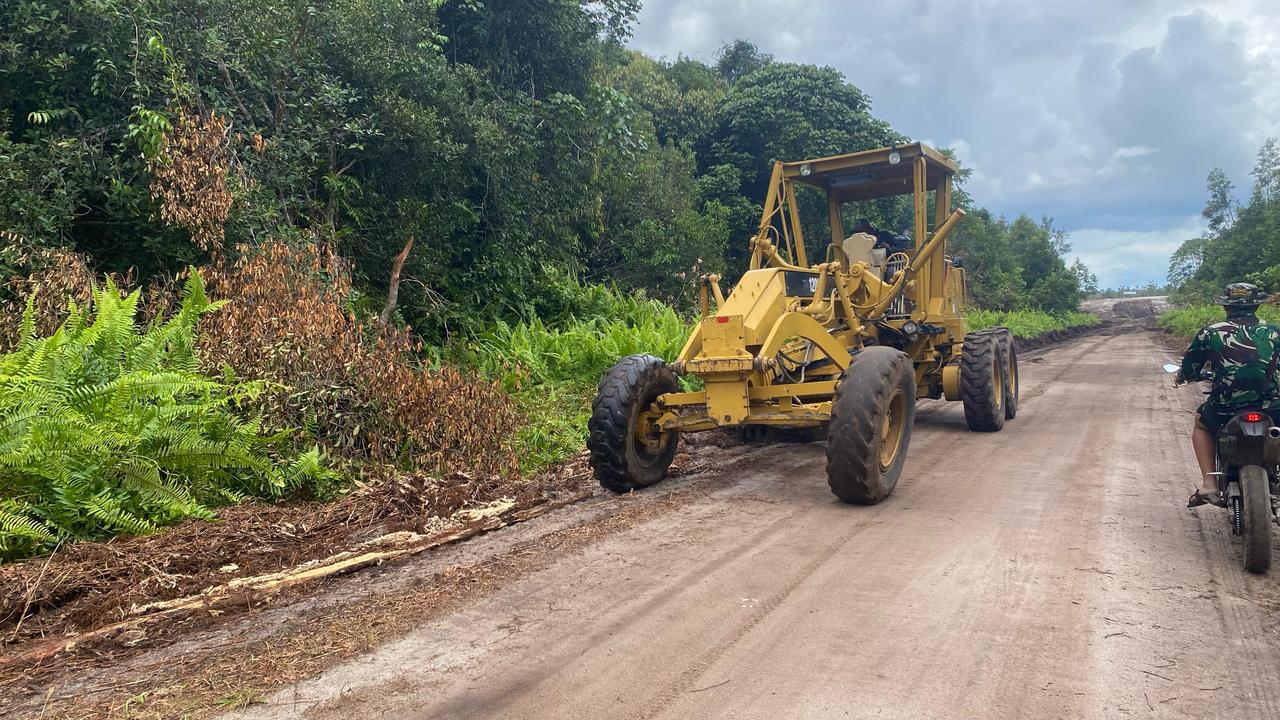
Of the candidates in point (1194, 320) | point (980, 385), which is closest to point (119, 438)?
point (980, 385)

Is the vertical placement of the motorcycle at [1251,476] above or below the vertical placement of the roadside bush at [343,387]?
below

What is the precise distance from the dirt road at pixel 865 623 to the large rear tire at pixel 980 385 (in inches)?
108

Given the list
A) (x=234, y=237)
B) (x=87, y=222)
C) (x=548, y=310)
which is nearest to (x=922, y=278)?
(x=548, y=310)

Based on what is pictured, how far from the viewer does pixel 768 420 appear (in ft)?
21.1

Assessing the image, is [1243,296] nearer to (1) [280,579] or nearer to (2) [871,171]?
(2) [871,171]

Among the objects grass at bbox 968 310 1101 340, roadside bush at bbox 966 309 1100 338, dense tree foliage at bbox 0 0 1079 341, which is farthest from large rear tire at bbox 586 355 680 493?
roadside bush at bbox 966 309 1100 338

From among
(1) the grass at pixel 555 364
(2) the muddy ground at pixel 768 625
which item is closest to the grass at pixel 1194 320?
(1) the grass at pixel 555 364

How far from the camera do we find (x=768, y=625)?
12.6 feet

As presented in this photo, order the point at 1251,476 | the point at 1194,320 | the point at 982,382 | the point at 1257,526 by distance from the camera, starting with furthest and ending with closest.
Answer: the point at 1194,320 < the point at 982,382 < the point at 1251,476 < the point at 1257,526

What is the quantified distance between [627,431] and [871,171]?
4757 mm

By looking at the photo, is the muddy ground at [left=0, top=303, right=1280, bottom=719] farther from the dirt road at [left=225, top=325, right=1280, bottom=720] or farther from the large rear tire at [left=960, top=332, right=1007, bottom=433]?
the large rear tire at [left=960, top=332, right=1007, bottom=433]

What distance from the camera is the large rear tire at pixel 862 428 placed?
5715 mm

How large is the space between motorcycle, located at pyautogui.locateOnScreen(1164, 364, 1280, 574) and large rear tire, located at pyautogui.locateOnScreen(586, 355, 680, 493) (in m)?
3.90

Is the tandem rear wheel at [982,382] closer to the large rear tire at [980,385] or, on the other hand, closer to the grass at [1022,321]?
the large rear tire at [980,385]
